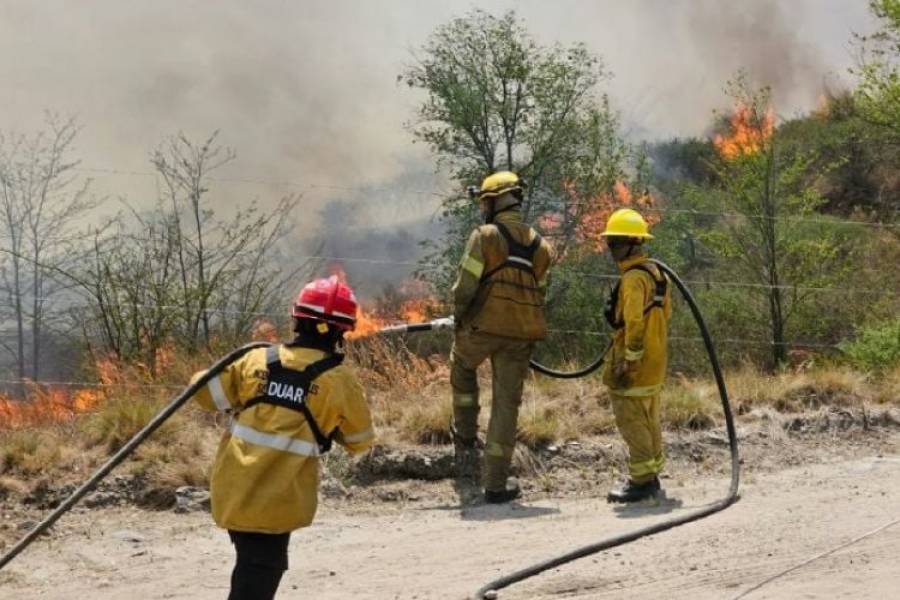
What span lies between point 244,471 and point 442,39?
2036 centimetres

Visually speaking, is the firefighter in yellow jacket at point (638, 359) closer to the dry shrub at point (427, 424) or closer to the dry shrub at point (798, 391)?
the dry shrub at point (427, 424)

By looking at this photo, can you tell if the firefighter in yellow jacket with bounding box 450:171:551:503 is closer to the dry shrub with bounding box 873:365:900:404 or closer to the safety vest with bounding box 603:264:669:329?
the safety vest with bounding box 603:264:669:329

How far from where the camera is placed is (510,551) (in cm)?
572

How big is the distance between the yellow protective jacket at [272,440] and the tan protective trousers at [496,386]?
2882 millimetres

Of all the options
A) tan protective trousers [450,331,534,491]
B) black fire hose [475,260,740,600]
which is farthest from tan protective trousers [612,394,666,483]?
tan protective trousers [450,331,534,491]

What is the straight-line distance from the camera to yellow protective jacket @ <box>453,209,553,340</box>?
6957mm

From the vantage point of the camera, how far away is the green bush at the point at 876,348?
11609 millimetres

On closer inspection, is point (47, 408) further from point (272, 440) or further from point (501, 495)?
point (272, 440)

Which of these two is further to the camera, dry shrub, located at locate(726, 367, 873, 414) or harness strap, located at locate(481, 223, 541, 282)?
dry shrub, located at locate(726, 367, 873, 414)

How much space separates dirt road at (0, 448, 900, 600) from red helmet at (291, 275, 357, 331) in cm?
159

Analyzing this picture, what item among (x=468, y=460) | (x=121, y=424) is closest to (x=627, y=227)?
(x=468, y=460)

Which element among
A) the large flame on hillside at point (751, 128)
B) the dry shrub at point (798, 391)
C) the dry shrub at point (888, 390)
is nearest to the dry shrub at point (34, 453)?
the dry shrub at point (798, 391)

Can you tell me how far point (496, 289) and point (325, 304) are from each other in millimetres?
2973

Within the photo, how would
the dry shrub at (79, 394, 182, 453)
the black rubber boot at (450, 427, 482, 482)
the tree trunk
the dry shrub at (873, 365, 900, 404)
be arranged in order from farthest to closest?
1. the tree trunk
2. the dry shrub at (873, 365, 900, 404)
3. the black rubber boot at (450, 427, 482, 482)
4. the dry shrub at (79, 394, 182, 453)
